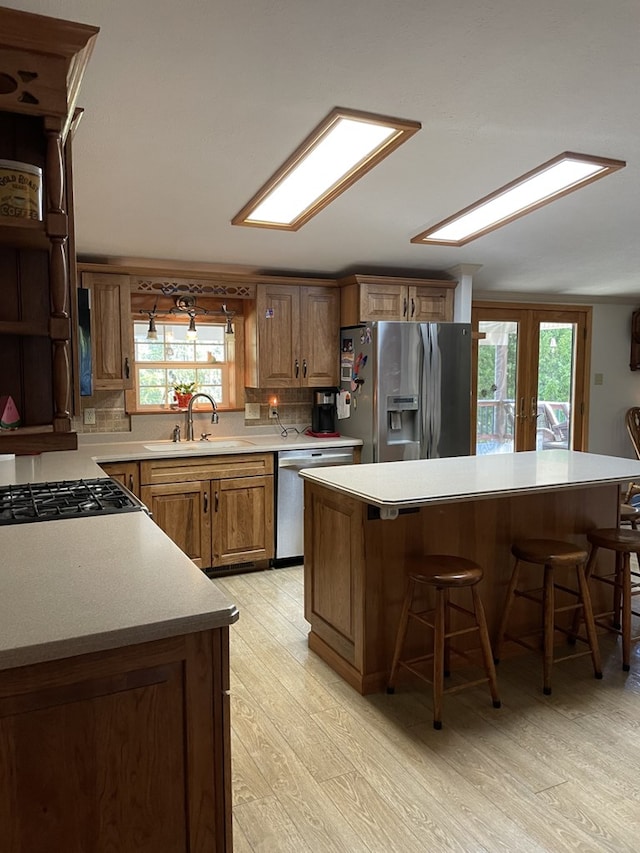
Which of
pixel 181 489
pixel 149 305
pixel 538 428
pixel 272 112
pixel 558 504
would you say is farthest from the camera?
pixel 538 428

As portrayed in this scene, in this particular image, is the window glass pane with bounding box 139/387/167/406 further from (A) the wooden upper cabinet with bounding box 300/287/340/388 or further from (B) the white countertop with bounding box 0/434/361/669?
(B) the white countertop with bounding box 0/434/361/669

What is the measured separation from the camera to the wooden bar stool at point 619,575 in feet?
9.35

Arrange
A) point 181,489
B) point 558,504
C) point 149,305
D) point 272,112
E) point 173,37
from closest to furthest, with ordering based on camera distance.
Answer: point 173,37
point 272,112
point 558,504
point 181,489
point 149,305

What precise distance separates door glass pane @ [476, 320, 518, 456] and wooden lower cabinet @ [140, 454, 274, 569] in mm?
2456

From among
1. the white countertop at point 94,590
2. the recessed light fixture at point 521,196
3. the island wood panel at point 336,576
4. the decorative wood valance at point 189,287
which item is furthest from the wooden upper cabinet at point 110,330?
the white countertop at point 94,590

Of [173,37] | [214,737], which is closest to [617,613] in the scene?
[214,737]

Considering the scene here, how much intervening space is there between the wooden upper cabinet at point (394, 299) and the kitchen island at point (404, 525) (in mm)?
1638

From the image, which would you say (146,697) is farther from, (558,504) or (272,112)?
(558,504)

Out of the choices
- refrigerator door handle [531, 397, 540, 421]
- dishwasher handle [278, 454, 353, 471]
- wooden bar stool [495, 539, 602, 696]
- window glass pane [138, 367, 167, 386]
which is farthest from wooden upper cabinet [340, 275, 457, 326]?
wooden bar stool [495, 539, 602, 696]

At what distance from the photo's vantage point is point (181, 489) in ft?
13.0

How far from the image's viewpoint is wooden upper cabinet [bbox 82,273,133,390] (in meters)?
3.96

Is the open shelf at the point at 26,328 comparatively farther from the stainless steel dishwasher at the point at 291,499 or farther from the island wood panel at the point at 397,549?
the stainless steel dishwasher at the point at 291,499

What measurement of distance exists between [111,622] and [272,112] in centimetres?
213

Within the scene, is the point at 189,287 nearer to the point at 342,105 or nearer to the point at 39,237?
the point at 342,105
